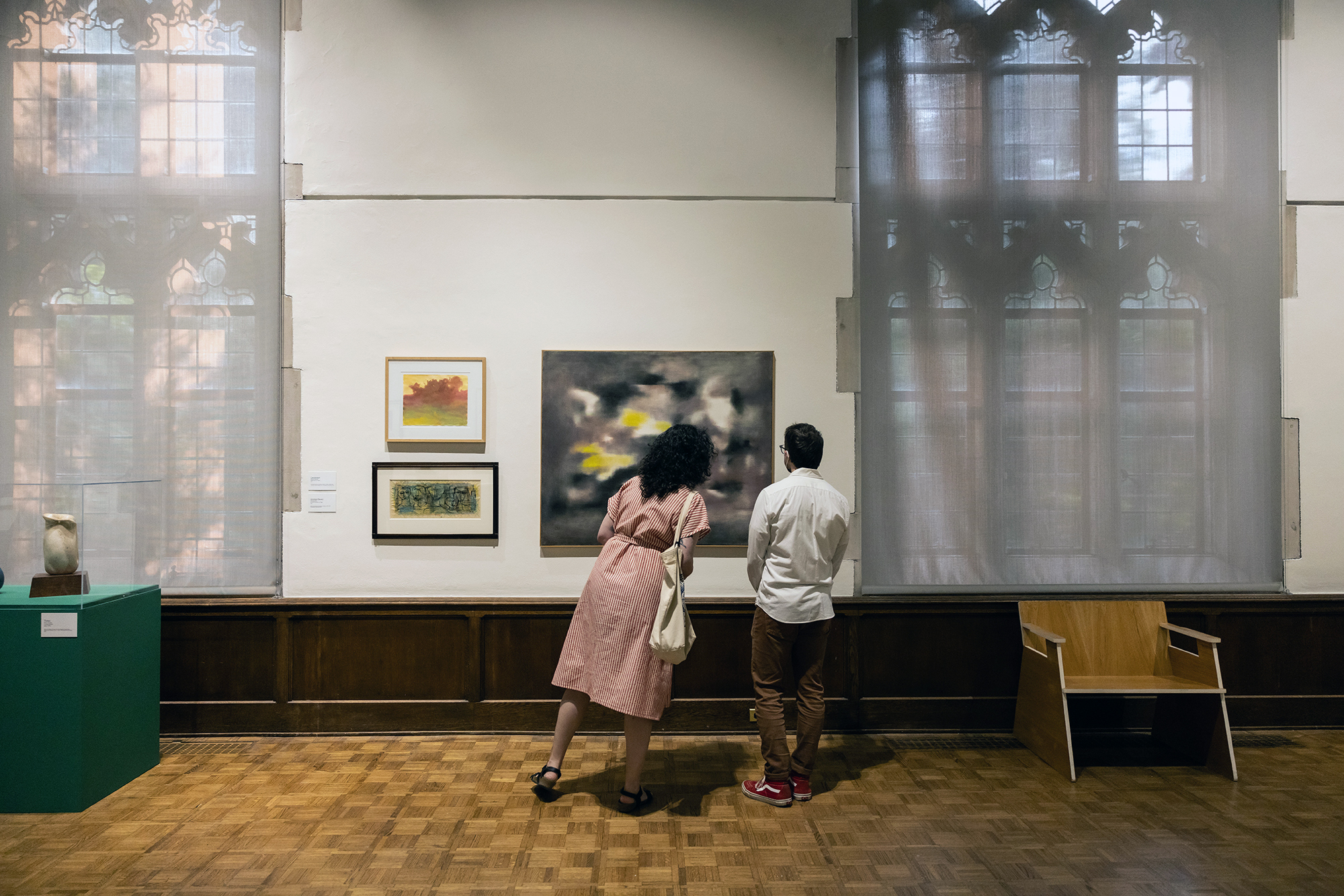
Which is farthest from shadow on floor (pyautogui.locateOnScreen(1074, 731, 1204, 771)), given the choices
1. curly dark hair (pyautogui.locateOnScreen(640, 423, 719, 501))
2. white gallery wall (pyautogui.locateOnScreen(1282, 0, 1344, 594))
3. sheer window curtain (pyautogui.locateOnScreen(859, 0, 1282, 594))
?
curly dark hair (pyautogui.locateOnScreen(640, 423, 719, 501))

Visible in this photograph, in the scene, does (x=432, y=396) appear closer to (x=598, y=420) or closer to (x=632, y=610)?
(x=598, y=420)

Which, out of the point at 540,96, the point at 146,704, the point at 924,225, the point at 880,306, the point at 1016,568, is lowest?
the point at 146,704

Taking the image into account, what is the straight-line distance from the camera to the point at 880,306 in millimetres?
4227

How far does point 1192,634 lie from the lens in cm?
370

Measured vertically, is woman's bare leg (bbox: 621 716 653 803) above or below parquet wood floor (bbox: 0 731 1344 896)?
above

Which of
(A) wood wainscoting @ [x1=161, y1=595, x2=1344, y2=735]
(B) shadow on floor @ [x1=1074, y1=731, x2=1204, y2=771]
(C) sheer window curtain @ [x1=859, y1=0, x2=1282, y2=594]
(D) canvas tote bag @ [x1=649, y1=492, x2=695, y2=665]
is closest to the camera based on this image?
(D) canvas tote bag @ [x1=649, y1=492, x2=695, y2=665]

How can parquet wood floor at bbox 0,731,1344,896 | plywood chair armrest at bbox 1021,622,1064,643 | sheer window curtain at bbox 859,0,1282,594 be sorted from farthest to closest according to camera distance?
sheer window curtain at bbox 859,0,1282,594 < plywood chair armrest at bbox 1021,622,1064,643 < parquet wood floor at bbox 0,731,1344,896

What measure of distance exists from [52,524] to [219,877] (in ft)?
5.99

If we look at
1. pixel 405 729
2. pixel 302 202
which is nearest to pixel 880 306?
pixel 302 202

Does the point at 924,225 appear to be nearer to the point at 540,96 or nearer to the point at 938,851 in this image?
the point at 540,96

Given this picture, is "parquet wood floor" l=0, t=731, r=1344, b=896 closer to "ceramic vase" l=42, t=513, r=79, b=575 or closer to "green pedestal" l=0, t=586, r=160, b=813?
"green pedestal" l=0, t=586, r=160, b=813

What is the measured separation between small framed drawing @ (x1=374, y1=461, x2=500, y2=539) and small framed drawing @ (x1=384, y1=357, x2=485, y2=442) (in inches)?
7.2

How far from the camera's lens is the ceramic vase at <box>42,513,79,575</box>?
3295 mm

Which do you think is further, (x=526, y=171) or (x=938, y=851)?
(x=526, y=171)
